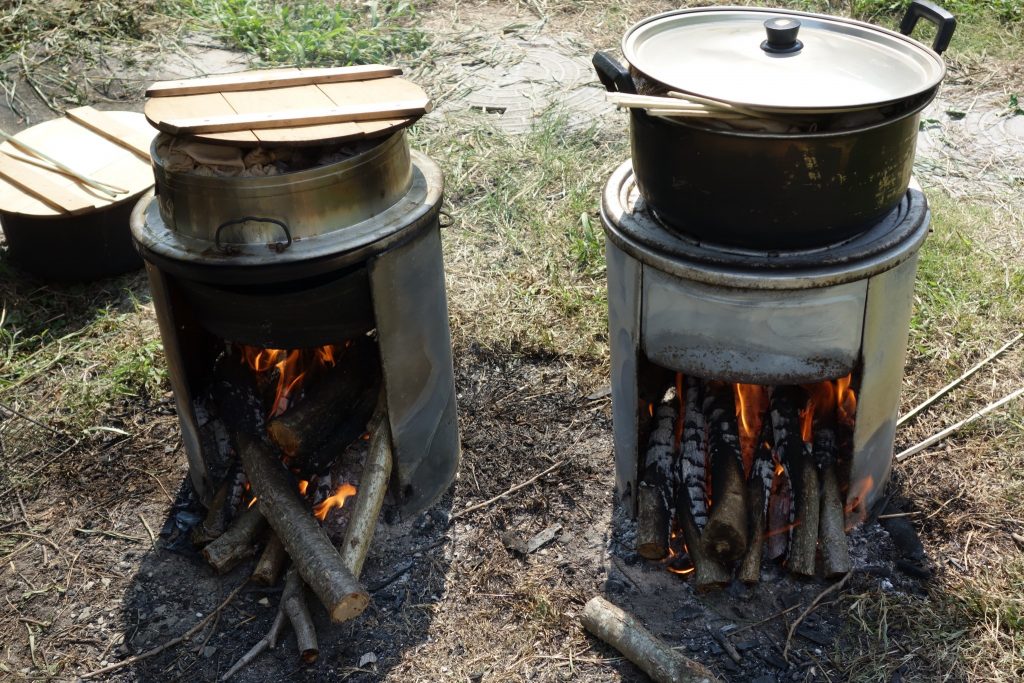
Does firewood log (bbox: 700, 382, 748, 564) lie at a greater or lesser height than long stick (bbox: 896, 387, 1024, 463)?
greater

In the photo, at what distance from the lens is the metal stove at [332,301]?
354cm

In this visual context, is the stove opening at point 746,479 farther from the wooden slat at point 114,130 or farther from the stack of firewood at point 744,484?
the wooden slat at point 114,130

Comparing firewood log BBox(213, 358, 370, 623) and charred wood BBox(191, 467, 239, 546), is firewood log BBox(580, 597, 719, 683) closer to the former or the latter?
firewood log BBox(213, 358, 370, 623)

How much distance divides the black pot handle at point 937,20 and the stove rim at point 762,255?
1.82 feet

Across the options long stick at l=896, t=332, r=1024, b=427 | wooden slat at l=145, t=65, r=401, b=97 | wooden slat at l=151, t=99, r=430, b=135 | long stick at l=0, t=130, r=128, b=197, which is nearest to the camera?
wooden slat at l=151, t=99, r=430, b=135

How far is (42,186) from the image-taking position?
5.79 m

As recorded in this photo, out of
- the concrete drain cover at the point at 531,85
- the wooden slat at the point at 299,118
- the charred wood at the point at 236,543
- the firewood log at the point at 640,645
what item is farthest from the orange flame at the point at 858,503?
the concrete drain cover at the point at 531,85

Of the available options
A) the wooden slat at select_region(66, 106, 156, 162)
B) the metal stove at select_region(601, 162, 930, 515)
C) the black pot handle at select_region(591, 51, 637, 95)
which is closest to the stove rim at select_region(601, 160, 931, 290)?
the metal stove at select_region(601, 162, 930, 515)

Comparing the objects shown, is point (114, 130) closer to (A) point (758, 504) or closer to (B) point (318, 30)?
(B) point (318, 30)

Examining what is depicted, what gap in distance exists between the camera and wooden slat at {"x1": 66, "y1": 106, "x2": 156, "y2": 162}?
6.20 metres

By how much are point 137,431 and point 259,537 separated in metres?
1.10

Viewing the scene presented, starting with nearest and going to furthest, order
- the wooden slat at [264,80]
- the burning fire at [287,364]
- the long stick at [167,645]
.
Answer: the long stick at [167,645] → the wooden slat at [264,80] → the burning fire at [287,364]

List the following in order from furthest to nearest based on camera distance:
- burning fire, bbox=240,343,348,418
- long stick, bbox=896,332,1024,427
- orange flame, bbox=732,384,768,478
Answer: long stick, bbox=896,332,1024,427
burning fire, bbox=240,343,348,418
orange flame, bbox=732,384,768,478

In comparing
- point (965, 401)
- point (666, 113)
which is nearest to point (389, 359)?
point (666, 113)
